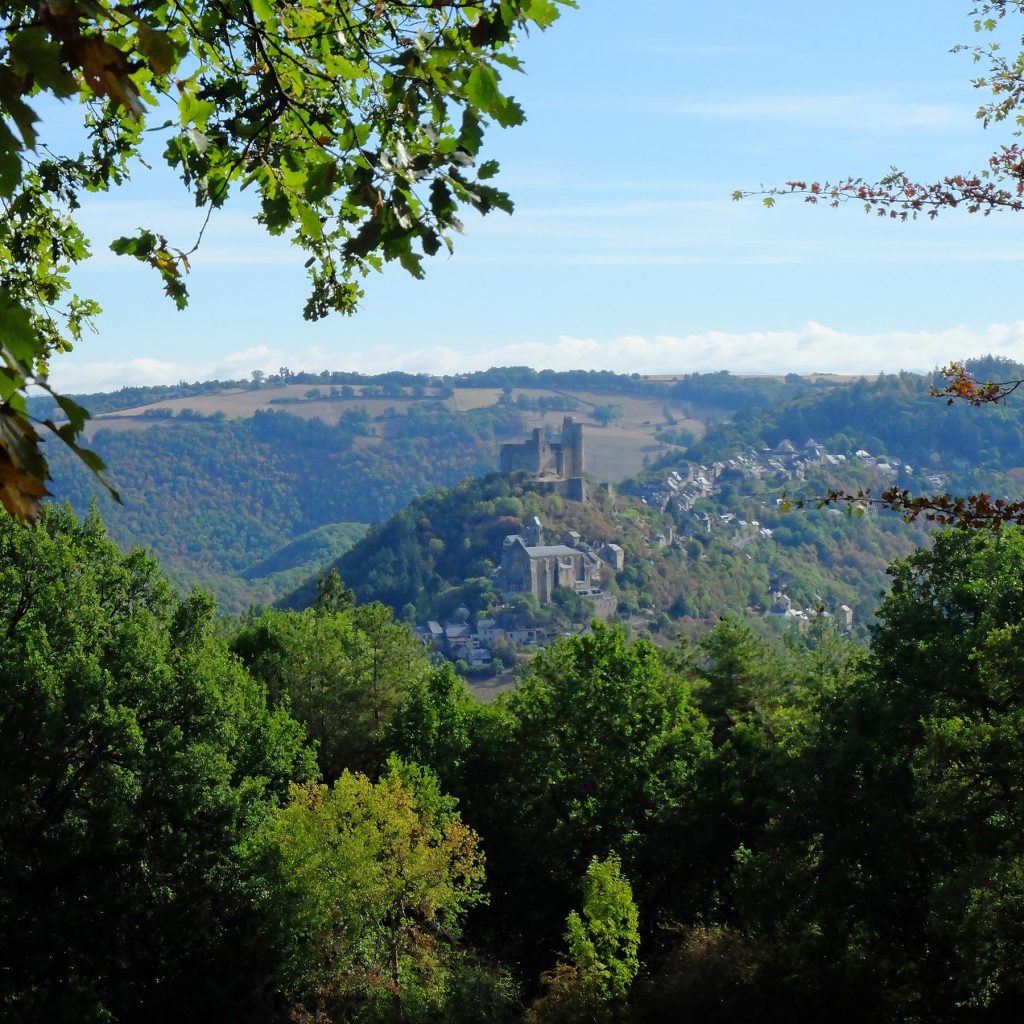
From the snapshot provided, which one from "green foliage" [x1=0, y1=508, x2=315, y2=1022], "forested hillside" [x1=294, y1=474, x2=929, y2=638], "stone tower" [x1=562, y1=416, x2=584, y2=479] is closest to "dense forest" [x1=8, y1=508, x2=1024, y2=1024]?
"green foliage" [x1=0, y1=508, x2=315, y2=1022]

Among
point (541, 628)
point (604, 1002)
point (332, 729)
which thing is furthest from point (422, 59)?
point (541, 628)

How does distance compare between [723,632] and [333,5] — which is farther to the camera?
[723,632]

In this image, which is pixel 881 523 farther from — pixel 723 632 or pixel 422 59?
pixel 422 59

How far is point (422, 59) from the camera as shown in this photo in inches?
153

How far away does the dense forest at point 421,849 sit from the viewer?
713 inches

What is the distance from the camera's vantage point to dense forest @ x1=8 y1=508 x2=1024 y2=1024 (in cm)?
1811

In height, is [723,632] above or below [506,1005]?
above

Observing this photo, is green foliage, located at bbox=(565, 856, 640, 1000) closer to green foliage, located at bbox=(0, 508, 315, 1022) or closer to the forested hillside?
green foliage, located at bbox=(0, 508, 315, 1022)

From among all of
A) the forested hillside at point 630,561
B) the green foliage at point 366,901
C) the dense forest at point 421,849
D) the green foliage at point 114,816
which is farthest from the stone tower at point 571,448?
the green foliage at point 366,901

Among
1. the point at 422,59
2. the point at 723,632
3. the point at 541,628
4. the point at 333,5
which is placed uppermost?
the point at 333,5

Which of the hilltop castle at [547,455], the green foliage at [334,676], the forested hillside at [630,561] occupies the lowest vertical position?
the forested hillside at [630,561]

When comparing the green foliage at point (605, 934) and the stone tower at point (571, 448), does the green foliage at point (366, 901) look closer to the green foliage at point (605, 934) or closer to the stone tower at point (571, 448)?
the green foliage at point (605, 934)

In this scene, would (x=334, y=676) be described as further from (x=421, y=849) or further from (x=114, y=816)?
(x=114, y=816)

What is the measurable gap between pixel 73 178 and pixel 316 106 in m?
3.28
